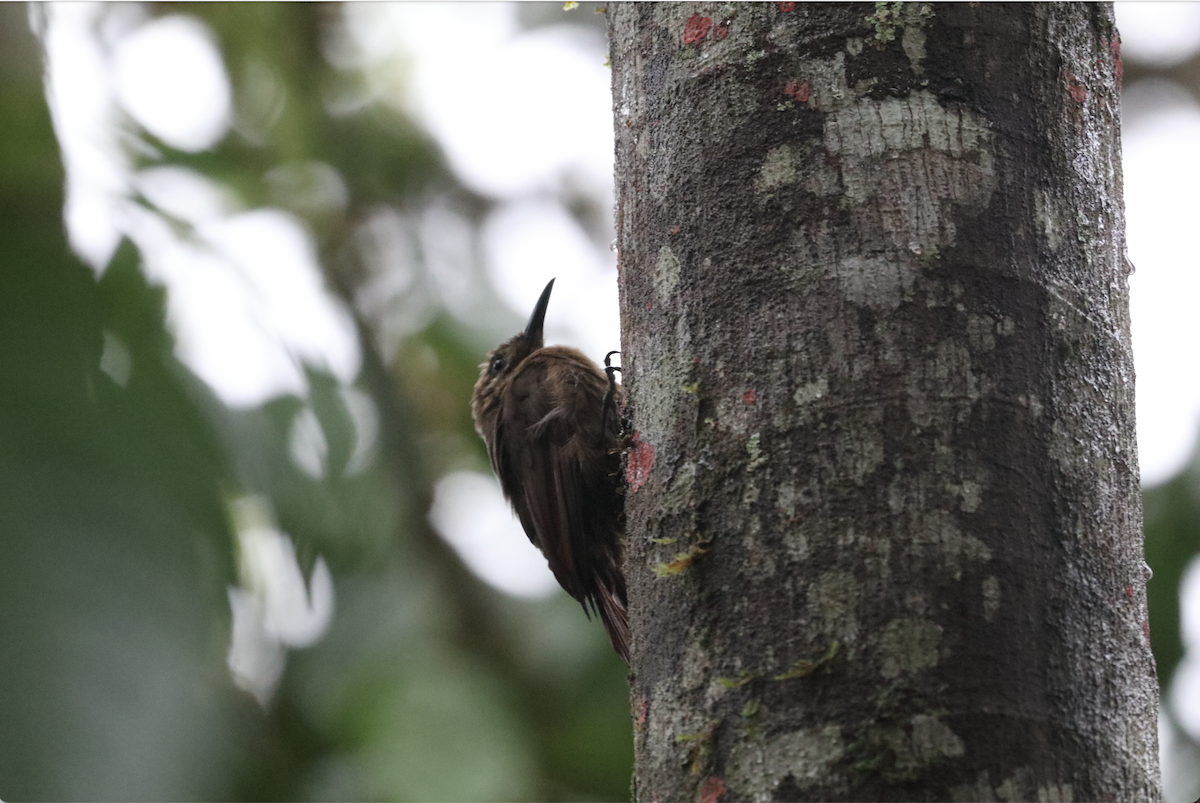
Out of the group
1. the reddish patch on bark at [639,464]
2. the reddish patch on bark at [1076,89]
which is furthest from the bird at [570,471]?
the reddish patch on bark at [1076,89]

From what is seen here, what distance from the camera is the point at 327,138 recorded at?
14.1 ft

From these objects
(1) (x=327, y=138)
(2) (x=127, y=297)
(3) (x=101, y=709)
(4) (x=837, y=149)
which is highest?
(1) (x=327, y=138)

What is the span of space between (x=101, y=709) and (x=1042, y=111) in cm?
147

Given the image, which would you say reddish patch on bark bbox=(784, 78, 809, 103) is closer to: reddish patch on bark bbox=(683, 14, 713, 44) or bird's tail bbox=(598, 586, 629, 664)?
reddish patch on bark bbox=(683, 14, 713, 44)

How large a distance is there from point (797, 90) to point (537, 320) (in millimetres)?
2843

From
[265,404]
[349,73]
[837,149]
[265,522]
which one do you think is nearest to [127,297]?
[265,404]

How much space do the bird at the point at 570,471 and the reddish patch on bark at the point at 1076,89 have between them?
1684 millimetres

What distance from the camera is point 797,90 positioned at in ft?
5.53

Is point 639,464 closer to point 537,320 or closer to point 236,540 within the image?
point 236,540

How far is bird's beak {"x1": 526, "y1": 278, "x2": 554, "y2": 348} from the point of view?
14.7ft

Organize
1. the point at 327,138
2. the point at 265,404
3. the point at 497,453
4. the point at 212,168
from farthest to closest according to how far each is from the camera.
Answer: the point at 327,138 < the point at 497,453 < the point at 212,168 < the point at 265,404

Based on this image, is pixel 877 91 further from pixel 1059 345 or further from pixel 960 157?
pixel 1059 345

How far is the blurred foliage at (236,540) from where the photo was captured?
1.49 metres

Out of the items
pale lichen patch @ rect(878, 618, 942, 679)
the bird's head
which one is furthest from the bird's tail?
pale lichen patch @ rect(878, 618, 942, 679)
